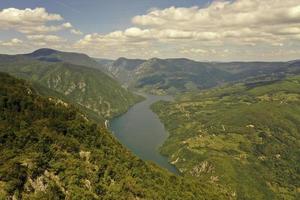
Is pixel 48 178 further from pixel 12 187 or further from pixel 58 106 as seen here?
pixel 58 106

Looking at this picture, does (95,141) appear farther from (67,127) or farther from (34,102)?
(34,102)

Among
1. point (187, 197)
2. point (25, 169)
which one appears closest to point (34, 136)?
point (25, 169)

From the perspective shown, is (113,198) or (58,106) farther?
(58,106)

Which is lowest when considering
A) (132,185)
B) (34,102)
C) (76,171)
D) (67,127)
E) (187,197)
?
(187,197)

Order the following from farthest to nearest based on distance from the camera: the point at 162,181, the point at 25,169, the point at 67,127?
the point at 162,181
the point at 67,127
the point at 25,169

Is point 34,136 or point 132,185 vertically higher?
point 34,136

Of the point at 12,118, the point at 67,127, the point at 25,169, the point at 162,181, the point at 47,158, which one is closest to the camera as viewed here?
the point at 25,169

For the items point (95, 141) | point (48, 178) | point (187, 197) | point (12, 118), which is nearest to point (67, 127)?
point (95, 141)
